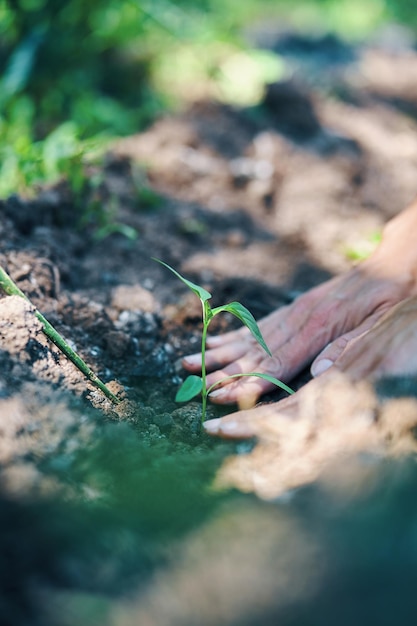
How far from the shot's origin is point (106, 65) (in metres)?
4.01

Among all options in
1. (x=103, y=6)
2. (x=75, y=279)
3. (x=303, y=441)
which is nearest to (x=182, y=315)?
(x=75, y=279)

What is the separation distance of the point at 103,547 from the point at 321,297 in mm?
1156

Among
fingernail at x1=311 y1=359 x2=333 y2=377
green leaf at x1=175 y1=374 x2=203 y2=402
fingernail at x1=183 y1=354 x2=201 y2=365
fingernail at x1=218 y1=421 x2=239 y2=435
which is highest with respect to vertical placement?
green leaf at x1=175 y1=374 x2=203 y2=402

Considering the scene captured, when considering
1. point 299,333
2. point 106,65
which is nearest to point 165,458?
point 299,333

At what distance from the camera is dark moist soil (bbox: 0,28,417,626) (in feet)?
3.44

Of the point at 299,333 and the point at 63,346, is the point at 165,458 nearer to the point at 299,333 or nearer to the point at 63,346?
the point at 63,346

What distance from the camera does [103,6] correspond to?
12.6 feet

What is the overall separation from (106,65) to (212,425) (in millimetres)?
3209

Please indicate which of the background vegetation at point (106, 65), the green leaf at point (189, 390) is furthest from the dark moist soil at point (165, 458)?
the background vegetation at point (106, 65)

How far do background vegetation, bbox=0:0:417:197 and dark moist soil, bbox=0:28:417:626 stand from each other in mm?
944

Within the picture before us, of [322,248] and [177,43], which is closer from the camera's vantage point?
[322,248]

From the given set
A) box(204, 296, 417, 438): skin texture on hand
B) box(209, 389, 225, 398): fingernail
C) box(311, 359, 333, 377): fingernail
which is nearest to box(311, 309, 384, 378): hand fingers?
box(311, 359, 333, 377): fingernail

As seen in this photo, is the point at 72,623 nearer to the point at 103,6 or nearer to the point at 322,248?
the point at 322,248

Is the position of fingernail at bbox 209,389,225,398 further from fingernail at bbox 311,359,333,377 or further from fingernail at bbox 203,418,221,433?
fingernail at bbox 311,359,333,377
